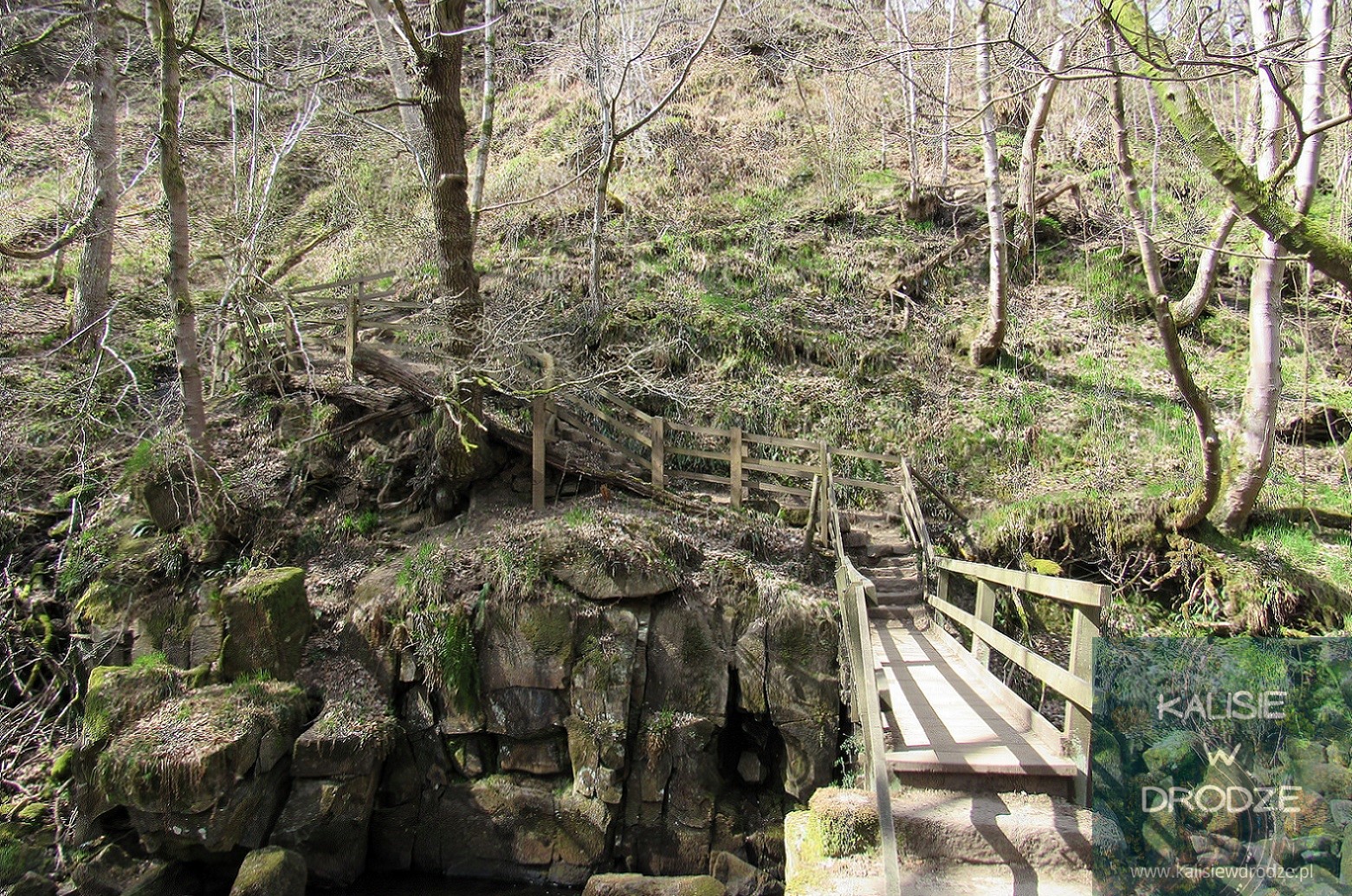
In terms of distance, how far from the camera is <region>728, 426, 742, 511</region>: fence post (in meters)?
10.9

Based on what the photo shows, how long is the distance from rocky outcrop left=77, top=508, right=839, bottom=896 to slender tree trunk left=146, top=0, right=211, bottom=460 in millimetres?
2304

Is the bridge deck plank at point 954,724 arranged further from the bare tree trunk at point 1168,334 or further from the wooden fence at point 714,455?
the bare tree trunk at point 1168,334

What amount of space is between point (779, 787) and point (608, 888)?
228 centimetres

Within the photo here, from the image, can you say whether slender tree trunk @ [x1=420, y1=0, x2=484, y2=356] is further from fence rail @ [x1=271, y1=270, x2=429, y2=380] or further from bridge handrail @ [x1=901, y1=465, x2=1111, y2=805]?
bridge handrail @ [x1=901, y1=465, x2=1111, y2=805]

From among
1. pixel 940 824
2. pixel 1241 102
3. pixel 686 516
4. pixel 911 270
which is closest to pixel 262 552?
pixel 686 516

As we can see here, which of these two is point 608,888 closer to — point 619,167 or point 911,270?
point 911,270

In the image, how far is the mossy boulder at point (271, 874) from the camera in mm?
7539

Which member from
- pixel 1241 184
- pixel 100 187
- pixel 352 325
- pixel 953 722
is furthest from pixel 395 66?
pixel 953 722

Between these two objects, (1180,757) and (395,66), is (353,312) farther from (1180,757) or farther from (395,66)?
(1180,757)

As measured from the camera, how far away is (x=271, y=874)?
300 inches

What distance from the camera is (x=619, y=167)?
1884cm

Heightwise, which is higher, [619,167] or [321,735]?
[619,167]

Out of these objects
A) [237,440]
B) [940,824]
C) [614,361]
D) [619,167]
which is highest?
[619,167]

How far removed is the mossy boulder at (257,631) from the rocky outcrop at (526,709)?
0.02 m
